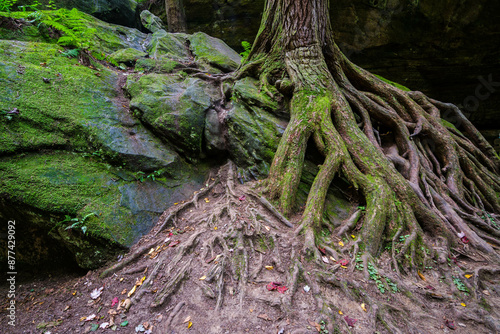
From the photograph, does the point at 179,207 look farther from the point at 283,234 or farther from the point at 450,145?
the point at 450,145

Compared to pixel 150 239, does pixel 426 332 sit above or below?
above

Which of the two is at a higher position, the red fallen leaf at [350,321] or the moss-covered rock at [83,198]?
the red fallen leaf at [350,321]

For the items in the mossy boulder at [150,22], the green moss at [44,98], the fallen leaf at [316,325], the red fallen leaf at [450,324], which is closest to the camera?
the fallen leaf at [316,325]

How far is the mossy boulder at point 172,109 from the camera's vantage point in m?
4.28

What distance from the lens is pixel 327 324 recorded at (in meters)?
2.02

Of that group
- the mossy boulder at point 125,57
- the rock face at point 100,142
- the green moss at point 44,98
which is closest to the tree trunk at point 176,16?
the mossy boulder at point 125,57

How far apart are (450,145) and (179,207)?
5519 millimetres

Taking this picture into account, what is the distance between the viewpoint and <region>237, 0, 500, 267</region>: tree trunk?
3.15 m

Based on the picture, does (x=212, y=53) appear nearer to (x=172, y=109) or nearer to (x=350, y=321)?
(x=172, y=109)

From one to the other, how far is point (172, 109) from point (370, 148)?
3.80 metres

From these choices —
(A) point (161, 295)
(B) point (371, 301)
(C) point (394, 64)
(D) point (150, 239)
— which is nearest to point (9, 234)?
(D) point (150, 239)

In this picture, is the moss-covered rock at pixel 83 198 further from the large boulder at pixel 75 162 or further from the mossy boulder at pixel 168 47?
the mossy boulder at pixel 168 47

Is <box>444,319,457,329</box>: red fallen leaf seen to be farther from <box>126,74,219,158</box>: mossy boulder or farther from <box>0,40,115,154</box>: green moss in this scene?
<box>0,40,115,154</box>: green moss

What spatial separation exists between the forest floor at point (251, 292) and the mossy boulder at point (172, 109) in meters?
1.90
